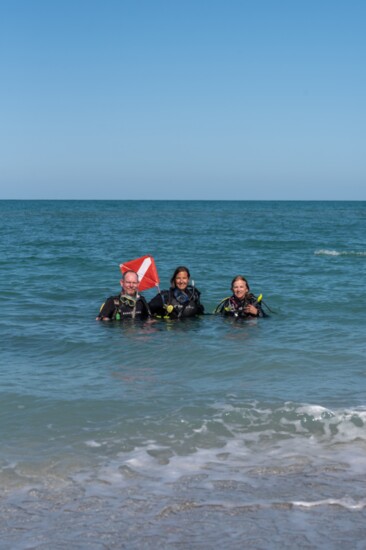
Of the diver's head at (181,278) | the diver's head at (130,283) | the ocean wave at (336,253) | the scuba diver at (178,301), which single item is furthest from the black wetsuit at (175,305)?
the ocean wave at (336,253)

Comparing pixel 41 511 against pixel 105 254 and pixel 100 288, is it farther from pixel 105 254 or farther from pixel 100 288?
pixel 105 254

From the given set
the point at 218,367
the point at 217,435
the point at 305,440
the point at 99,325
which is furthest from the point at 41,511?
the point at 99,325

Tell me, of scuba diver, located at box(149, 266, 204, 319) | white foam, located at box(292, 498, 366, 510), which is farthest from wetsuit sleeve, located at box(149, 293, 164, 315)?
white foam, located at box(292, 498, 366, 510)

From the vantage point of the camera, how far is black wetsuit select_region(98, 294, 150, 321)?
1175cm

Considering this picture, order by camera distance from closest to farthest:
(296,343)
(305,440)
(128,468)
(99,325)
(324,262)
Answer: (128,468), (305,440), (296,343), (99,325), (324,262)

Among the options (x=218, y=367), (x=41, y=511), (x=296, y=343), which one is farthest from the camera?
(x=296, y=343)

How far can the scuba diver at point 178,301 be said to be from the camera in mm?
12086

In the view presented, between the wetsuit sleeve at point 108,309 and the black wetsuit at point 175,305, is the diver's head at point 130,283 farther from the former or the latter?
the black wetsuit at point 175,305

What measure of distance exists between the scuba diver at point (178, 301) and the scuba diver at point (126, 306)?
0.44m

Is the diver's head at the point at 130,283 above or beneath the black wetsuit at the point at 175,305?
above

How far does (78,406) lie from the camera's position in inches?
280

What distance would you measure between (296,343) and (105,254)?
15.9 m

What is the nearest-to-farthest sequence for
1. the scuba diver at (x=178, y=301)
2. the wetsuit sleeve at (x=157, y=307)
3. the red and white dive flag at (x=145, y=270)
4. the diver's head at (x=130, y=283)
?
1. the diver's head at (x=130, y=283)
2. the scuba diver at (x=178, y=301)
3. the wetsuit sleeve at (x=157, y=307)
4. the red and white dive flag at (x=145, y=270)

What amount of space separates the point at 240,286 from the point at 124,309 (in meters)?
2.11
